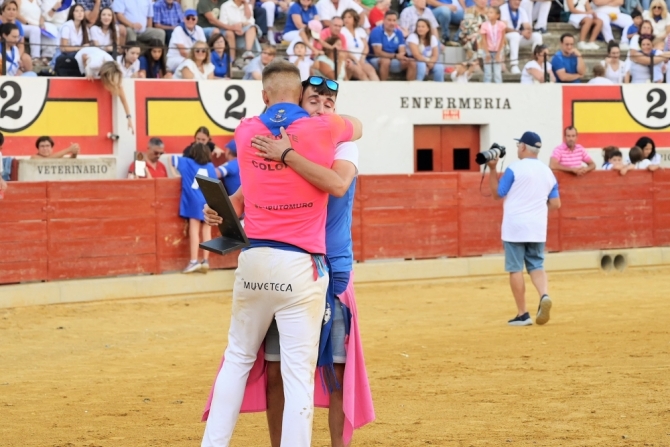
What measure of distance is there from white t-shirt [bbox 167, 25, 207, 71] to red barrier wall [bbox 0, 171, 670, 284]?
248 cm

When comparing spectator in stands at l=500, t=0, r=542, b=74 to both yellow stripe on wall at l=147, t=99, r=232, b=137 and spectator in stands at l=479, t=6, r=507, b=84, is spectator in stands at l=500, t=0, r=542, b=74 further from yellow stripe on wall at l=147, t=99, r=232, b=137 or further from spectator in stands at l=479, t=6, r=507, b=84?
yellow stripe on wall at l=147, t=99, r=232, b=137

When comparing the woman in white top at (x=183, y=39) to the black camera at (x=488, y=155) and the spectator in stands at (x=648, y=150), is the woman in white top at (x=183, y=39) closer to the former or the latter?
the spectator in stands at (x=648, y=150)

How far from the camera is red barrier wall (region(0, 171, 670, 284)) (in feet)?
42.0

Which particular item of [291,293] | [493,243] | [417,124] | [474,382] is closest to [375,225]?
[493,243]

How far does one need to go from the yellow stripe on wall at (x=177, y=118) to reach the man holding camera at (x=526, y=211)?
20.3ft

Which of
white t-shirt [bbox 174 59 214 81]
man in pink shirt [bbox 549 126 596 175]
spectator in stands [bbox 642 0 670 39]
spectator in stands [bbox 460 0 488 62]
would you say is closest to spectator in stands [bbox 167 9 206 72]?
white t-shirt [bbox 174 59 214 81]

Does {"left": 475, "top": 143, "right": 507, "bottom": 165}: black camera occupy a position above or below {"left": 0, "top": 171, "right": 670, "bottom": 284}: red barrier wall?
above

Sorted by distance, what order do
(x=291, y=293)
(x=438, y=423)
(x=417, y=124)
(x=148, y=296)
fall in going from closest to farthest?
(x=291, y=293) < (x=438, y=423) < (x=148, y=296) < (x=417, y=124)

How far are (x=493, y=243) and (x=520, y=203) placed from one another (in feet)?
18.2

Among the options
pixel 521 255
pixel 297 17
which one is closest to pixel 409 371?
pixel 521 255

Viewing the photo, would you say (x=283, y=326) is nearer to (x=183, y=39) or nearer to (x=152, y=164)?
(x=152, y=164)

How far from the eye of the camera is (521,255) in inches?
410

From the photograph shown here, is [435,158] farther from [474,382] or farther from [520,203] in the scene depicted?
[474,382]

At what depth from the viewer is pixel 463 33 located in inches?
734
